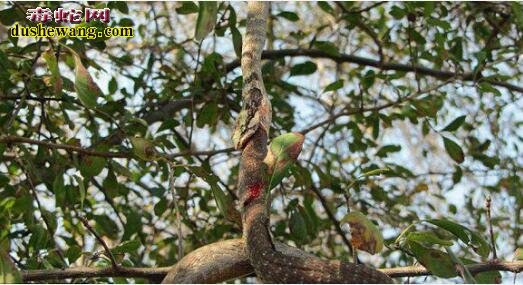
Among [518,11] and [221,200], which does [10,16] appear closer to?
[221,200]

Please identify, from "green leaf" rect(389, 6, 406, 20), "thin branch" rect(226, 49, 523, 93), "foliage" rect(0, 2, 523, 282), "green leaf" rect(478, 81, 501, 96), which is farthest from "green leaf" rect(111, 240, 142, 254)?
"green leaf" rect(389, 6, 406, 20)

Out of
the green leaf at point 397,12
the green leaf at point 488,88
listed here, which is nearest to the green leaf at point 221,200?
the green leaf at point 488,88

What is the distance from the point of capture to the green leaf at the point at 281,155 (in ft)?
3.07

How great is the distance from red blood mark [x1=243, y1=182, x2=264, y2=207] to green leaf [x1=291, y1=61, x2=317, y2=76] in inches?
53.6

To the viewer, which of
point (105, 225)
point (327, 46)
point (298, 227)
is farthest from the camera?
point (327, 46)

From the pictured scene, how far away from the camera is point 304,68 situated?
2.30m

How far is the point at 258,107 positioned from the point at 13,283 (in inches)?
16.7

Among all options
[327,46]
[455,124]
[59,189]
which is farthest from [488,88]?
[59,189]

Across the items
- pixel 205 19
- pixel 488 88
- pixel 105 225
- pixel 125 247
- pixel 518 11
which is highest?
pixel 518 11

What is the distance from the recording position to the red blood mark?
0.96 m

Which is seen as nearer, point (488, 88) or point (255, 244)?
point (255, 244)

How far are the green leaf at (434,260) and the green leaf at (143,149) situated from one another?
0.58 meters

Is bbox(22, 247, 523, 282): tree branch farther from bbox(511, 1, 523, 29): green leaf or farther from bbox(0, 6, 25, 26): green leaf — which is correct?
bbox(511, 1, 523, 29): green leaf

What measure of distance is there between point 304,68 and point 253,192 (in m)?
1.37
